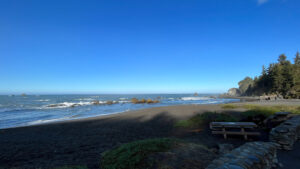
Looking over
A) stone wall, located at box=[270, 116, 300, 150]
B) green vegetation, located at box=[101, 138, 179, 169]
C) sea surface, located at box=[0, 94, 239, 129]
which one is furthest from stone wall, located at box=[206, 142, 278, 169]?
sea surface, located at box=[0, 94, 239, 129]

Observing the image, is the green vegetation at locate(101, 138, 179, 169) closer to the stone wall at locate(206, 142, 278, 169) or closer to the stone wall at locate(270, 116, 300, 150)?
the stone wall at locate(206, 142, 278, 169)

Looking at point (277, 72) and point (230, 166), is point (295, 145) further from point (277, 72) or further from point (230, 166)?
point (277, 72)

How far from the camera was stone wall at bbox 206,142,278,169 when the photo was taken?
2.79 m

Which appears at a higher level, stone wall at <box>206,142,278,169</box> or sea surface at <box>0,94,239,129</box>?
stone wall at <box>206,142,278,169</box>

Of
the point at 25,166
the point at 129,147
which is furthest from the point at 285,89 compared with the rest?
the point at 25,166

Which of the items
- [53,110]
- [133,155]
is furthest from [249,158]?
[53,110]

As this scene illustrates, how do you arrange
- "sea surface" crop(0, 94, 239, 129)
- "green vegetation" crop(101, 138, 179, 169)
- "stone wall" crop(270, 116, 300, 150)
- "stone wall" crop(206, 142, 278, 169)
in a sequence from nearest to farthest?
1. "stone wall" crop(206, 142, 278, 169)
2. "green vegetation" crop(101, 138, 179, 169)
3. "stone wall" crop(270, 116, 300, 150)
4. "sea surface" crop(0, 94, 239, 129)

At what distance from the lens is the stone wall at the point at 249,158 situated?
9.16 ft

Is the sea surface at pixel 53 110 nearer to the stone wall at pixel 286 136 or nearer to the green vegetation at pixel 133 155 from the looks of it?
the green vegetation at pixel 133 155

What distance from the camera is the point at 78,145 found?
6.88 metres

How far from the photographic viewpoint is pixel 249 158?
3078mm

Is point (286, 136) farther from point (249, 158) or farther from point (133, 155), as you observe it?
point (133, 155)

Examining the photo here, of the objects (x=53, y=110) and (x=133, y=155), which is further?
(x=53, y=110)

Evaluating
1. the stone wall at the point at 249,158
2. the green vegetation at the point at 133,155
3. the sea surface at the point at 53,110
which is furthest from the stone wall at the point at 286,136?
the sea surface at the point at 53,110
